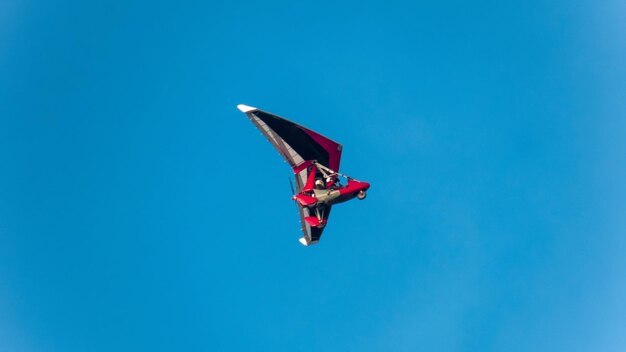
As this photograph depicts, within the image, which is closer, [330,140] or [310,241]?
[330,140]

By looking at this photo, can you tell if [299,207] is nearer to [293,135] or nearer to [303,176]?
[303,176]

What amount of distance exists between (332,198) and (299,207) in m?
8.89

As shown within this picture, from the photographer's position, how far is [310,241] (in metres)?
87.6

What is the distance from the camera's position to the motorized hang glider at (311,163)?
77375 mm

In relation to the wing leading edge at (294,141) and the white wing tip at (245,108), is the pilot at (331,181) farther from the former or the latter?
the white wing tip at (245,108)

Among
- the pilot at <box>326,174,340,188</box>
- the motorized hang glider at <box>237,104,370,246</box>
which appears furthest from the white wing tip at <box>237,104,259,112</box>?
the pilot at <box>326,174,340,188</box>

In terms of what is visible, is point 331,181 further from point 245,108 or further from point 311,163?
point 245,108

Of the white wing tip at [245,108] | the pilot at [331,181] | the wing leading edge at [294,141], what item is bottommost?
the pilot at [331,181]

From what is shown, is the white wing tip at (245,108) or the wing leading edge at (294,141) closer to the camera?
the white wing tip at (245,108)

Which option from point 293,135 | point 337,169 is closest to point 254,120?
point 293,135

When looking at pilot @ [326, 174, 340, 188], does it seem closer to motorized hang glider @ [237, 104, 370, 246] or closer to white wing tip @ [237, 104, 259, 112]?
motorized hang glider @ [237, 104, 370, 246]

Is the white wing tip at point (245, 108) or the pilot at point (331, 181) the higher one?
the white wing tip at point (245, 108)

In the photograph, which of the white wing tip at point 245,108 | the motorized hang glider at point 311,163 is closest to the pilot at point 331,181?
the motorized hang glider at point 311,163

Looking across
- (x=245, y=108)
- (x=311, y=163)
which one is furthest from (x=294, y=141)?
(x=245, y=108)
